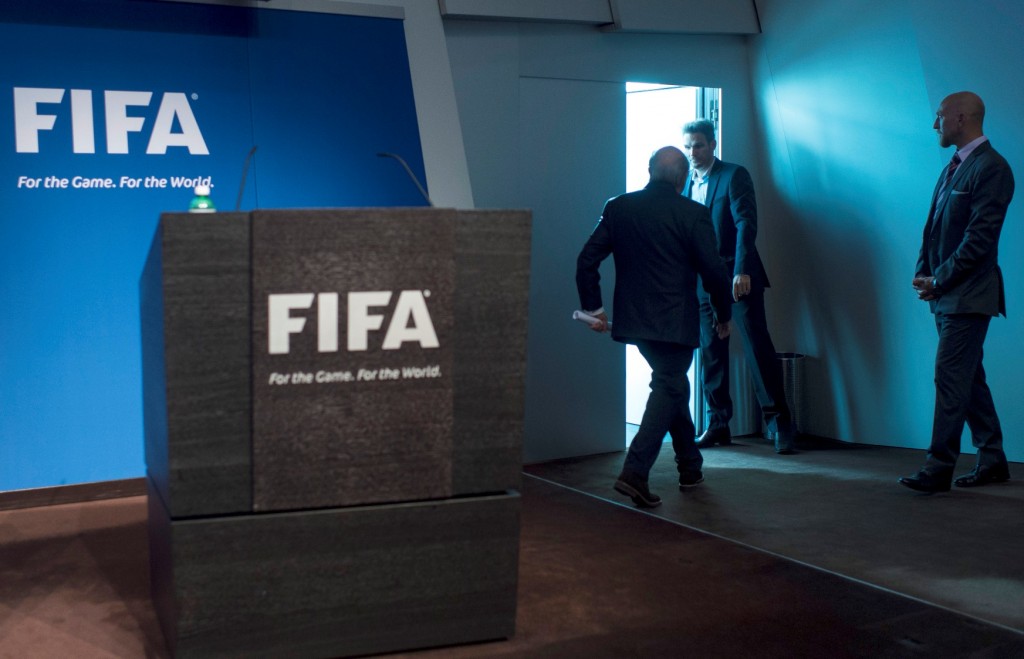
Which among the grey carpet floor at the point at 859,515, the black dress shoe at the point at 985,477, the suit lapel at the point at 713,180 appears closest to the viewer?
the grey carpet floor at the point at 859,515

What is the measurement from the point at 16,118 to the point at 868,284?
441cm

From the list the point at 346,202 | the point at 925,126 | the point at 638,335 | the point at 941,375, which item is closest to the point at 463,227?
the point at 638,335

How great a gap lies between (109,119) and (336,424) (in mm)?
2650

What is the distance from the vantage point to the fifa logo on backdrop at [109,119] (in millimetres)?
4164

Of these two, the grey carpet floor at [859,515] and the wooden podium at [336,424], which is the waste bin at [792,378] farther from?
the wooden podium at [336,424]

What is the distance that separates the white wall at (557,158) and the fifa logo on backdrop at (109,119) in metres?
1.41

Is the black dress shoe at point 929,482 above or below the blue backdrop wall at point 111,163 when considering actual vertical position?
below

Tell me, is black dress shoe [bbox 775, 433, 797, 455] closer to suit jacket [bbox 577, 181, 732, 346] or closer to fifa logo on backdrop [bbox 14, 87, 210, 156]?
suit jacket [bbox 577, 181, 732, 346]

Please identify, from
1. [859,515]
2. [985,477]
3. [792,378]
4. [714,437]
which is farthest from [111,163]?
[985,477]

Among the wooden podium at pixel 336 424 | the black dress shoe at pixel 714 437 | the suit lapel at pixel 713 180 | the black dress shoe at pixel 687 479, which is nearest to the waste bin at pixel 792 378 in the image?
the black dress shoe at pixel 714 437

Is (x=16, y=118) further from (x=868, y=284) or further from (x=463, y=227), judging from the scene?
(x=868, y=284)

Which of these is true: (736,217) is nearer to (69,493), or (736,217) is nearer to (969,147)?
(969,147)

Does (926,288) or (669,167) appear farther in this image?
(926,288)

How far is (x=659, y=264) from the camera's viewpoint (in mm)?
4363
